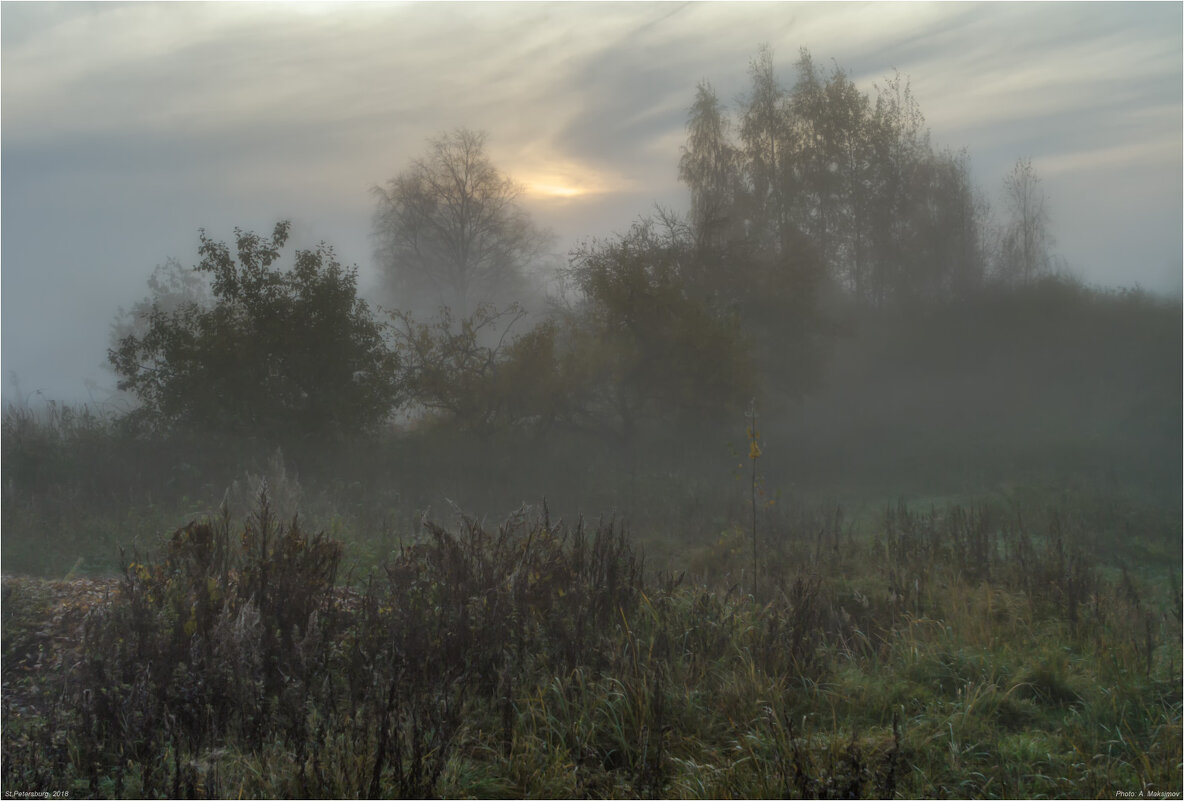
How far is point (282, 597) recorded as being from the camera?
4.81 metres

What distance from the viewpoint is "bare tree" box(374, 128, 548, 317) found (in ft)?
108

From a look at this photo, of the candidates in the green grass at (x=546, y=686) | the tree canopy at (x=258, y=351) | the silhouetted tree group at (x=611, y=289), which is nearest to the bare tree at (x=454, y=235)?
the silhouetted tree group at (x=611, y=289)

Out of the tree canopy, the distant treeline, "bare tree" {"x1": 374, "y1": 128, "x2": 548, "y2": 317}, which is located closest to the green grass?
the distant treeline

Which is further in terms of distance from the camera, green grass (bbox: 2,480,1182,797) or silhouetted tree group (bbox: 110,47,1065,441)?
silhouetted tree group (bbox: 110,47,1065,441)

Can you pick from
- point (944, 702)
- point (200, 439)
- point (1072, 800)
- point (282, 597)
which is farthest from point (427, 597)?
point (200, 439)

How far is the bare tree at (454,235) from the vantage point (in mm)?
32969

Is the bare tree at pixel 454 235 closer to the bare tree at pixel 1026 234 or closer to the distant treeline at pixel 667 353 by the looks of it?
the distant treeline at pixel 667 353

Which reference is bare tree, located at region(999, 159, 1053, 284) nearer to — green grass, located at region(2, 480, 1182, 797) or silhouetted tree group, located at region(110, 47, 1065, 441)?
silhouetted tree group, located at region(110, 47, 1065, 441)

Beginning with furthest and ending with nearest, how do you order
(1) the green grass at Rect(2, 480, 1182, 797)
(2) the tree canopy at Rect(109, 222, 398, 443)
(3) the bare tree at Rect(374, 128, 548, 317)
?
(3) the bare tree at Rect(374, 128, 548, 317)
(2) the tree canopy at Rect(109, 222, 398, 443)
(1) the green grass at Rect(2, 480, 1182, 797)

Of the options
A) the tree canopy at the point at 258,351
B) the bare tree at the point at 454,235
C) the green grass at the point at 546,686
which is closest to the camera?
the green grass at the point at 546,686

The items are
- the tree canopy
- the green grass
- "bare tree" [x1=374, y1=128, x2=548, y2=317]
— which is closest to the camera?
the green grass

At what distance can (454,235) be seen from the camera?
3478cm

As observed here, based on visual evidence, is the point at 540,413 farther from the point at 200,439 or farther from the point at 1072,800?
the point at 1072,800

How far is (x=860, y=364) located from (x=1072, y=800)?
2769cm
